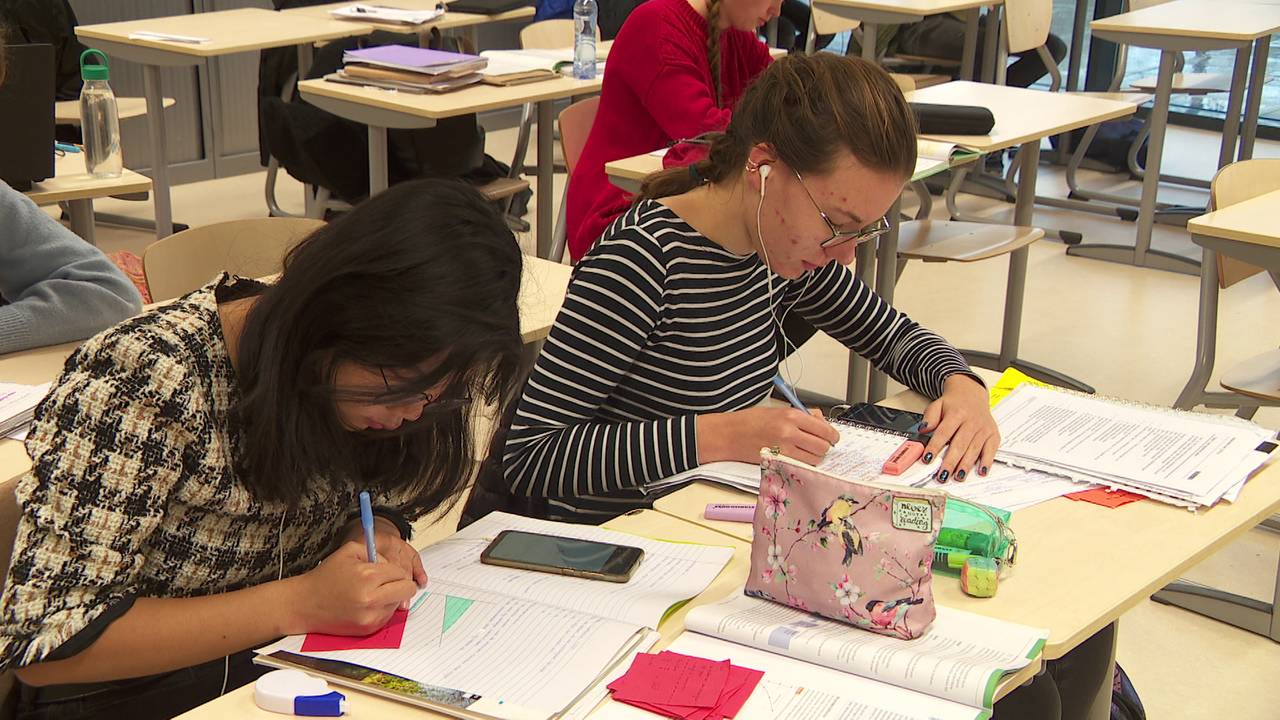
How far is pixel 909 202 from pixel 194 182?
10.2 ft

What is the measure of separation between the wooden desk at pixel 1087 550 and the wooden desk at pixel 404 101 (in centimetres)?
224

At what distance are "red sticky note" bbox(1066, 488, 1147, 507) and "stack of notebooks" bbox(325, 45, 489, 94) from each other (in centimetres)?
261

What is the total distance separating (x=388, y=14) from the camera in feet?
15.4

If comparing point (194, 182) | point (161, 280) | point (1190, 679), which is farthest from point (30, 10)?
point (1190, 679)

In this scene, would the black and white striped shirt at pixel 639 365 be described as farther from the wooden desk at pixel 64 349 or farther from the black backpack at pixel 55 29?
the black backpack at pixel 55 29

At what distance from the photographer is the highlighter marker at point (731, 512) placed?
1457mm

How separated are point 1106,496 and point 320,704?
0.92 m

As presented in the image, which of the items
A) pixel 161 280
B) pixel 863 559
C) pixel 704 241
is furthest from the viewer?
pixel 161 280

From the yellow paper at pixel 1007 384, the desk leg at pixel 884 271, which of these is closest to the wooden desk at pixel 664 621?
the yellow paper at pixel 1007 384

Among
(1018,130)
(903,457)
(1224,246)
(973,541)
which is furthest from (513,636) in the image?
(1018,130)

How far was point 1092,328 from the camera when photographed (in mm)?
4262

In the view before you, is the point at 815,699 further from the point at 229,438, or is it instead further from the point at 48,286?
the point at 48,286

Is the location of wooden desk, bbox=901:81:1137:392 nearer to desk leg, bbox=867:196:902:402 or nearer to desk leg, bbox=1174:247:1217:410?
desk leg, bbox=867:196:902:402

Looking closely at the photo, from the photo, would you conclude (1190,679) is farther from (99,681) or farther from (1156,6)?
(1156,6)
